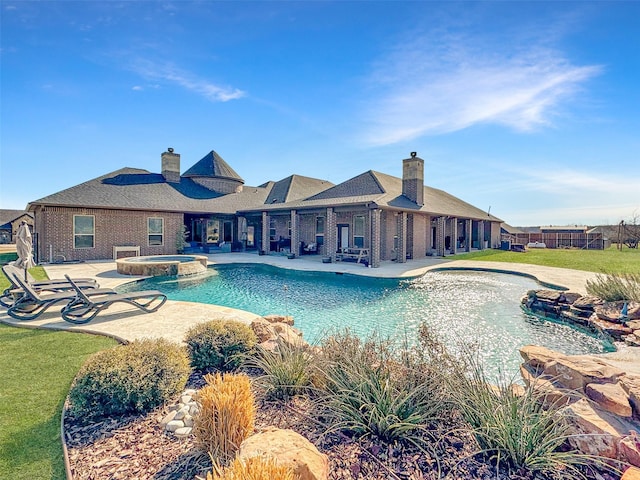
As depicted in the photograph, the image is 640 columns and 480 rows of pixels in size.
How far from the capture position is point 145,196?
20219 millimetres

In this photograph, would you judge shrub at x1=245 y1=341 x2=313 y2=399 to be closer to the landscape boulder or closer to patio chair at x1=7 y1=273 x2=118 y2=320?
the landscape boulder

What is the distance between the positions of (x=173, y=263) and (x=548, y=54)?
50.9 feet

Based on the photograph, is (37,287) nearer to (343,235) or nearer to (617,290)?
(617,290)

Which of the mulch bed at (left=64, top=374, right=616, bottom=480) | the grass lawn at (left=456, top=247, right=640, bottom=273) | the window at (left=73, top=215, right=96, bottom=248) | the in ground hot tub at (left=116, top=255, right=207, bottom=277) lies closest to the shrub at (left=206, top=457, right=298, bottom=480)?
the mulch bed at (left=64, top=374, right=616, bottom=480)

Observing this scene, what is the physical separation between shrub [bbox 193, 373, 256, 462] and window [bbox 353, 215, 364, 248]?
1724 cm

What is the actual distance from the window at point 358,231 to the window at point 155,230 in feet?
40.1

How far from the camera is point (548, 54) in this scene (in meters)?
9.54

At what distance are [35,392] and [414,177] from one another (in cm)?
1966

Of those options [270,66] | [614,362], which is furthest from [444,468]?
[270,66]

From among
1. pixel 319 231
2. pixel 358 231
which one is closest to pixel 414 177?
pixel 358 231

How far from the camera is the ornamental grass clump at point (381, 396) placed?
104 inches

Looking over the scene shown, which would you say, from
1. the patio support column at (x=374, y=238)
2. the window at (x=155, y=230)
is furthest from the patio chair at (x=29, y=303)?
the window at (x=155, y=230)

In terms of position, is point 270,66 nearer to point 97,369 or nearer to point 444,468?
point 97,369

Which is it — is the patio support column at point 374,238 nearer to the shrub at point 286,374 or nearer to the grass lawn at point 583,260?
the grass lawn at point 583,260
